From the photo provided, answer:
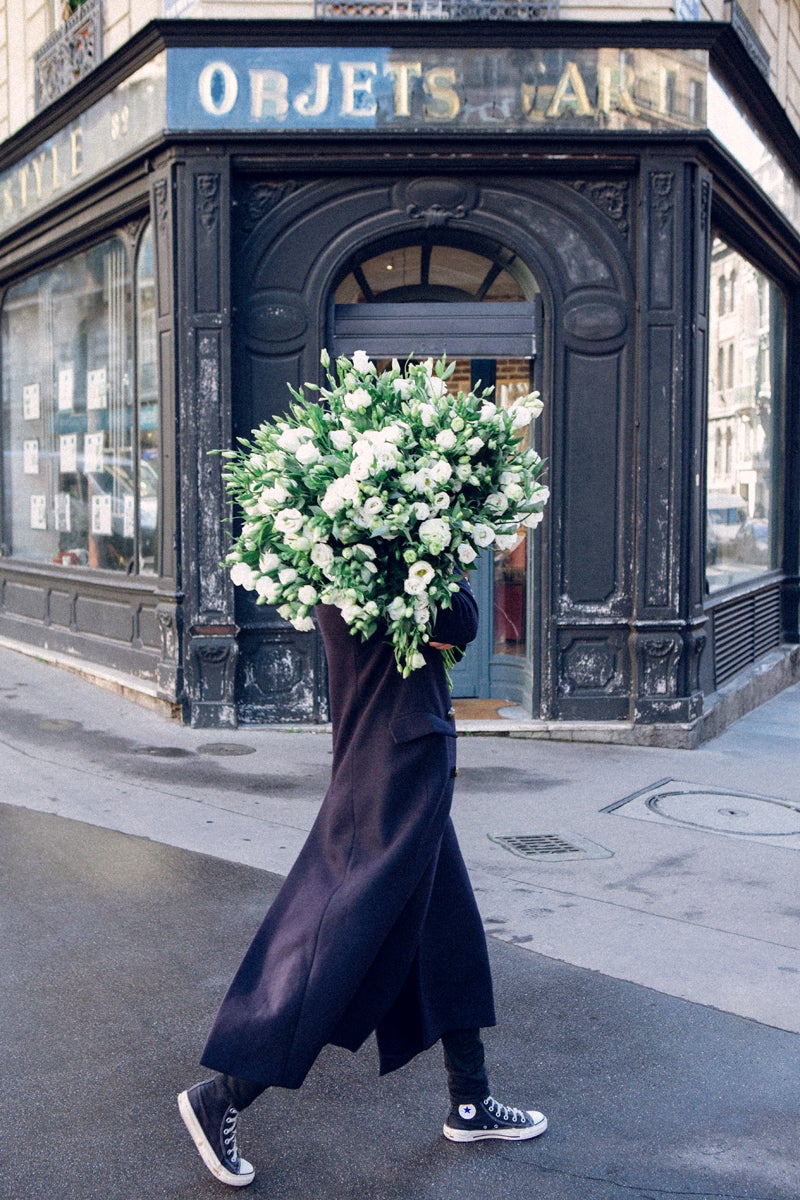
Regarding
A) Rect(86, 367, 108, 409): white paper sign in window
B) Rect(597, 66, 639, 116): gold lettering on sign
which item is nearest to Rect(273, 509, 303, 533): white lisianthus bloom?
Rect(597, 66, 639, 116): gold lettering on sign

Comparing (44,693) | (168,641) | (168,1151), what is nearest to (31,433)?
(44,693)

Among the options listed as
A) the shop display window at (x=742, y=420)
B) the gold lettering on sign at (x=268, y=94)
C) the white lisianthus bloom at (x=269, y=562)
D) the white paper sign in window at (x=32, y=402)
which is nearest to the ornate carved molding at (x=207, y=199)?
the gold lettering on sign at (x=268, y=94)

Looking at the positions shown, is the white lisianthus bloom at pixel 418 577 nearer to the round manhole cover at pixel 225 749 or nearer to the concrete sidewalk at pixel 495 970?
the concrete sidewalk at pixel 495 970

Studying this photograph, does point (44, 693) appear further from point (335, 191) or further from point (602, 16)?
point (602, 16)

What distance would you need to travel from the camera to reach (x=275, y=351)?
8.87 meters

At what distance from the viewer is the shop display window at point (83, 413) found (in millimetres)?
9914

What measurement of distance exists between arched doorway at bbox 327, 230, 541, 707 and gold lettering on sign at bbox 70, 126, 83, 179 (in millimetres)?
2710

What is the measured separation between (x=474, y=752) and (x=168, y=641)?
7.96 ft

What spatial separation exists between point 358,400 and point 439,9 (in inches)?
260

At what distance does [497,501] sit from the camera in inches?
129

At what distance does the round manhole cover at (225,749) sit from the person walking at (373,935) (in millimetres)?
4917

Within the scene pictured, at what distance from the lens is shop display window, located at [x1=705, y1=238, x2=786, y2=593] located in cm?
1003

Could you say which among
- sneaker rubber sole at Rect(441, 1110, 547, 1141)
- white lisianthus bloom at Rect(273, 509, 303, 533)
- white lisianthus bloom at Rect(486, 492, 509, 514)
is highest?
white lisianthus bloom at Rect(486, 492, 509, 514)

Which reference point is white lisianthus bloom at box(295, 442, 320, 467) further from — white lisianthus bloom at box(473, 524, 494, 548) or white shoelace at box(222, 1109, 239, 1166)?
white shoelace at box(222, 1109, 239, 1166)
